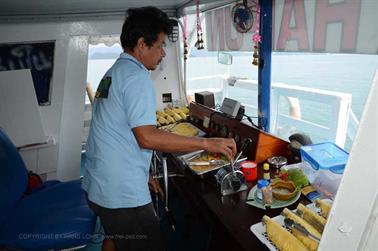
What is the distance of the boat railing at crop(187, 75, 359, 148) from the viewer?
2.10 metres

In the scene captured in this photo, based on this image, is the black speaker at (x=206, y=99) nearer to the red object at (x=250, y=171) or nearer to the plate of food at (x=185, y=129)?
the plate of food at (x=185, y=129)

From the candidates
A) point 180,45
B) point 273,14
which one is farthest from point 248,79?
point 273,14

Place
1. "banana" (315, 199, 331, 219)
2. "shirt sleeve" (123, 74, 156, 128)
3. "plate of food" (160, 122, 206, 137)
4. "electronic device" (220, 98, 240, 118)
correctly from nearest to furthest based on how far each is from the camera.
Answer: "banana" (315, 199, 331, 219), "shirt sleeve" (123, 74, 156, 128), "electronic device" (220, 98, 240, 118), "plate of food" (160, 122, 206, 137)

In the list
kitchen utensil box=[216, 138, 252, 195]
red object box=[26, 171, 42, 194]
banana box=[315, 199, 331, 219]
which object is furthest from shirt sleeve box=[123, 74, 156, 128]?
red object box=[26, 171, 42, 194]

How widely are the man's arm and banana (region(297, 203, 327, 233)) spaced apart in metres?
0.37

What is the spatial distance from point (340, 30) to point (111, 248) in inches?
62.2

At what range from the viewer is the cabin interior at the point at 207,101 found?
36.6 inches

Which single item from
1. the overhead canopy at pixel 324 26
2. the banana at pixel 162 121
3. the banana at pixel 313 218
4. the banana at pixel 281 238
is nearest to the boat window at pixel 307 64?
A: the overhead canopy at pixel 324 26

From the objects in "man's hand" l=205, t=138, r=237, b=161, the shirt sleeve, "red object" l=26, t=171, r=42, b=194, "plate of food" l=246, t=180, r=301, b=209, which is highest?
the shirt sleeve

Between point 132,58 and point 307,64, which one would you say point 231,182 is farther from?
point 307,64

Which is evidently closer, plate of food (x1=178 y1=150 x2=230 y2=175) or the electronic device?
plate of food (x1=178 y1=150 x2=230 y2=175)

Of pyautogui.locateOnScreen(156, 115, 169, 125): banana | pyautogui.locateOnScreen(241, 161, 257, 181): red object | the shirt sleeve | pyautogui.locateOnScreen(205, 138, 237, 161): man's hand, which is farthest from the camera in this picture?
pyautogui.locateOnScreen(156, 115, 169, 125): banana

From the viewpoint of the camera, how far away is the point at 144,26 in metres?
1.09

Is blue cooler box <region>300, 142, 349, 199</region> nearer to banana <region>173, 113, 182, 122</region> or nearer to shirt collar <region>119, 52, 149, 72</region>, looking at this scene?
shirt collar <region>119, 52, 149, 72</region>
